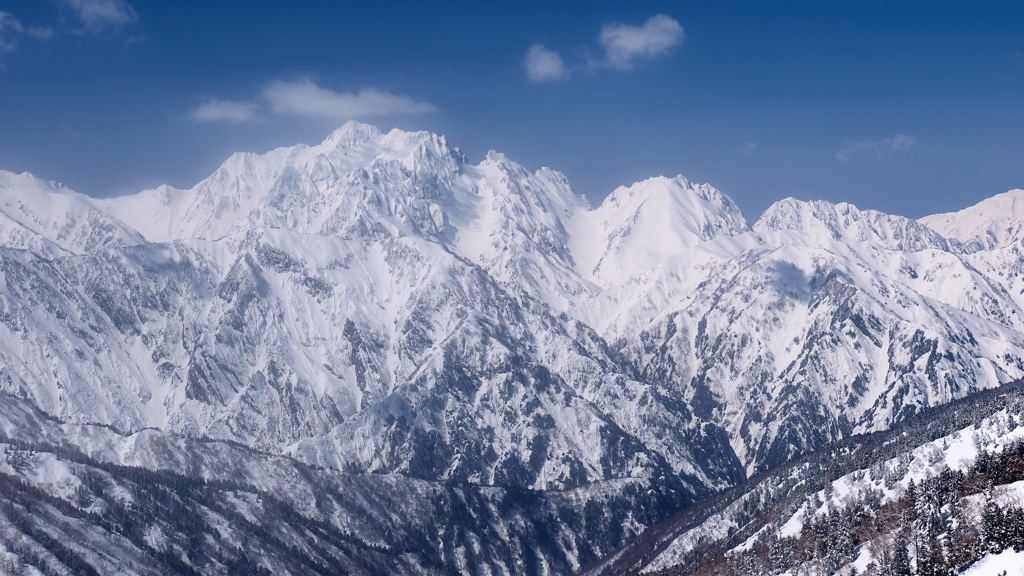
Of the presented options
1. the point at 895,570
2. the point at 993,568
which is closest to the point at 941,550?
the point at 895,570

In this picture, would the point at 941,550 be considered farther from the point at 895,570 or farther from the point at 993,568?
the point at 993,568

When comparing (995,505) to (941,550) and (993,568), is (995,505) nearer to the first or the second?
(941,550)

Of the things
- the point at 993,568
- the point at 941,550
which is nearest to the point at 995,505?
the point at 941,550

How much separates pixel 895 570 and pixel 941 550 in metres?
9.09

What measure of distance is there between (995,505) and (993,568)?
2573 centimetres

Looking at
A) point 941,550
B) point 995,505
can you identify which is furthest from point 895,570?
point 995,505

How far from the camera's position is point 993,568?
570ft

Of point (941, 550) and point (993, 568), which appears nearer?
point (993, 568)

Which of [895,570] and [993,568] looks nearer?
[993,568]

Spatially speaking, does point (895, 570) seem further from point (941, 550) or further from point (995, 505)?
point (995, 505)

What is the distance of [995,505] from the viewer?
7741 inches

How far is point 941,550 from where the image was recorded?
648 ft

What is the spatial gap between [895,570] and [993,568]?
1076 inches
